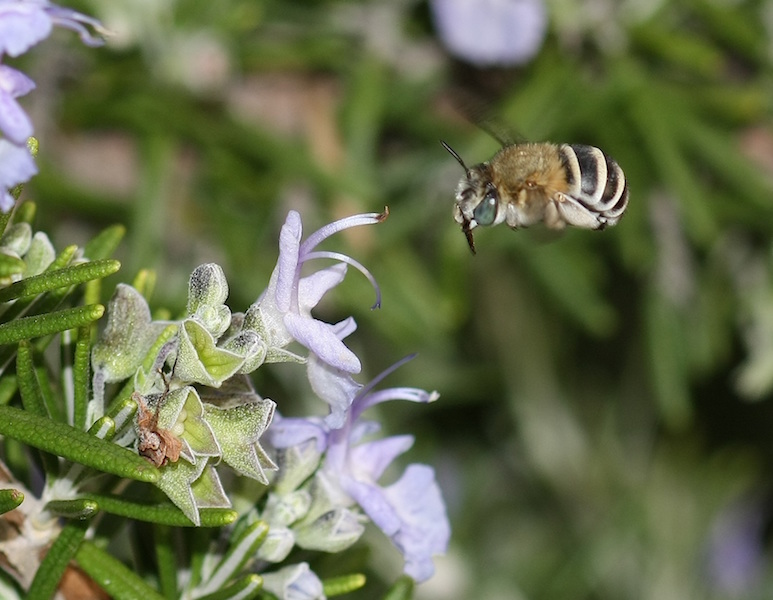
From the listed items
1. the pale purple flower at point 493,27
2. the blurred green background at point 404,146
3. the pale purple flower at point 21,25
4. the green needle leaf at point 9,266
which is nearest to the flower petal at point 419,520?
the green needle leaf at point 9,266

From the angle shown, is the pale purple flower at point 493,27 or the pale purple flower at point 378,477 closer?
the pale purple flower at point 378,477

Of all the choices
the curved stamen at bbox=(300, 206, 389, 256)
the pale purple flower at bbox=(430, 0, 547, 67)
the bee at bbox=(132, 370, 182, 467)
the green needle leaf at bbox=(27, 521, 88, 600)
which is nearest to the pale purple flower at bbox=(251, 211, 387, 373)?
the curved stamen at bbox=(300, 206, 389, 256)

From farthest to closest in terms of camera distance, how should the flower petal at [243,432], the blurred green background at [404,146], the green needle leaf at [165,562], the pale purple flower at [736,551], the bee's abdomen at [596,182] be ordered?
the pale purple flower at [736,551], the blurred green background at [404,146], the bee's abdomen at [596,182], the green needle leaf at [165,562], the flower petal at [243,432]

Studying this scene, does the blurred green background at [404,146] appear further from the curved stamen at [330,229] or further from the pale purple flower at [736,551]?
the curved stamen at [330,229]

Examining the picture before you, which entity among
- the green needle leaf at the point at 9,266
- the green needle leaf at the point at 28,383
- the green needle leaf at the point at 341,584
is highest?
the green needle leaf at the point at 9,266

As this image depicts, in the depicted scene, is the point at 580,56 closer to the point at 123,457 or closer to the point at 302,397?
the point at 302,397

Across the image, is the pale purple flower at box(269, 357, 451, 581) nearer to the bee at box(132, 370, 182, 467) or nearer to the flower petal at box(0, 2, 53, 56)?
the bee at box(132, 370, 182, 467)
